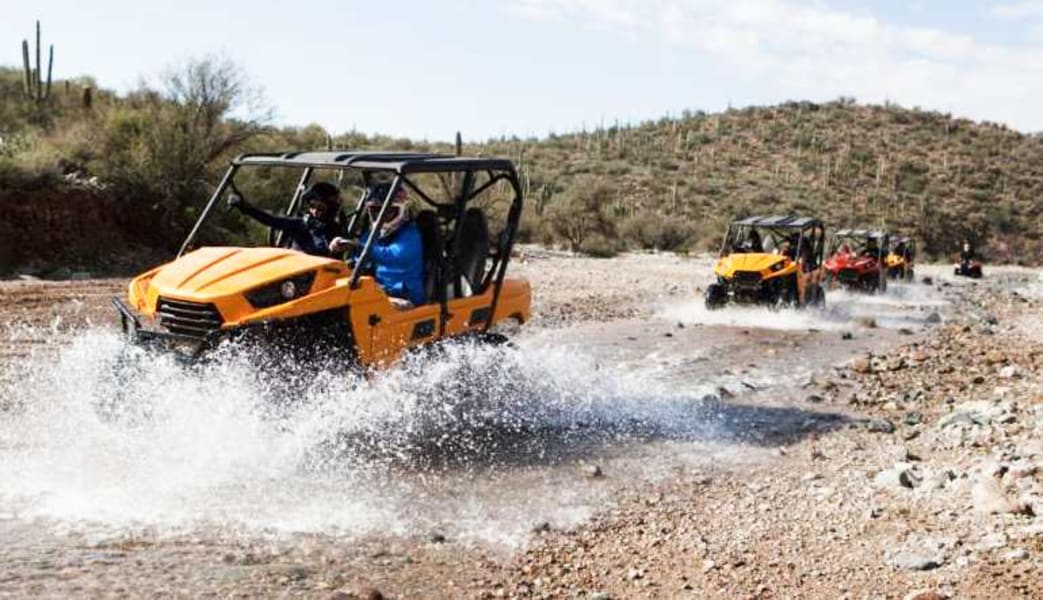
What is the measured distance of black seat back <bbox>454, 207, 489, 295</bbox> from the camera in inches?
311

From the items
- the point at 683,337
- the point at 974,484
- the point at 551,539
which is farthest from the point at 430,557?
the point at 683,337

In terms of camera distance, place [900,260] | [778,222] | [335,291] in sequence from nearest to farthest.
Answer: [335,291] → [778,222] → [900,260]

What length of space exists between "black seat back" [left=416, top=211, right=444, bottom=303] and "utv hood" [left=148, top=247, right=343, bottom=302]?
3.29 feet

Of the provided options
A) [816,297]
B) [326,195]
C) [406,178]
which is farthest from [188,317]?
[816,297]

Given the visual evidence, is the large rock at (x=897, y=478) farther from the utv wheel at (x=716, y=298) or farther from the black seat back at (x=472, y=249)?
the utv wheel at (x=716, y=298)

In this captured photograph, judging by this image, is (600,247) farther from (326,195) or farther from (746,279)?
(326,195)

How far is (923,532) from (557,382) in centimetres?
413

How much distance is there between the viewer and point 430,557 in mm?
4977

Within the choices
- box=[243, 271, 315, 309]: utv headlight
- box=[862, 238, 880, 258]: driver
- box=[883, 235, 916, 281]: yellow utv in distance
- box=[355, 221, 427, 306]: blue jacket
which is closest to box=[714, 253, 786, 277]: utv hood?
box=[862, 238, 880, 258]: driver

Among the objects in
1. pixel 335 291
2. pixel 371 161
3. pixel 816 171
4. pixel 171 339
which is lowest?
pixel 171 339

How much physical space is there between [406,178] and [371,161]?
279 millimetres

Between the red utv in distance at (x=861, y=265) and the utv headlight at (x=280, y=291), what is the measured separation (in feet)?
64.3

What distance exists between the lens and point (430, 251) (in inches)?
293

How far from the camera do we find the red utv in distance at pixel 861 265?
23750 millimetres
